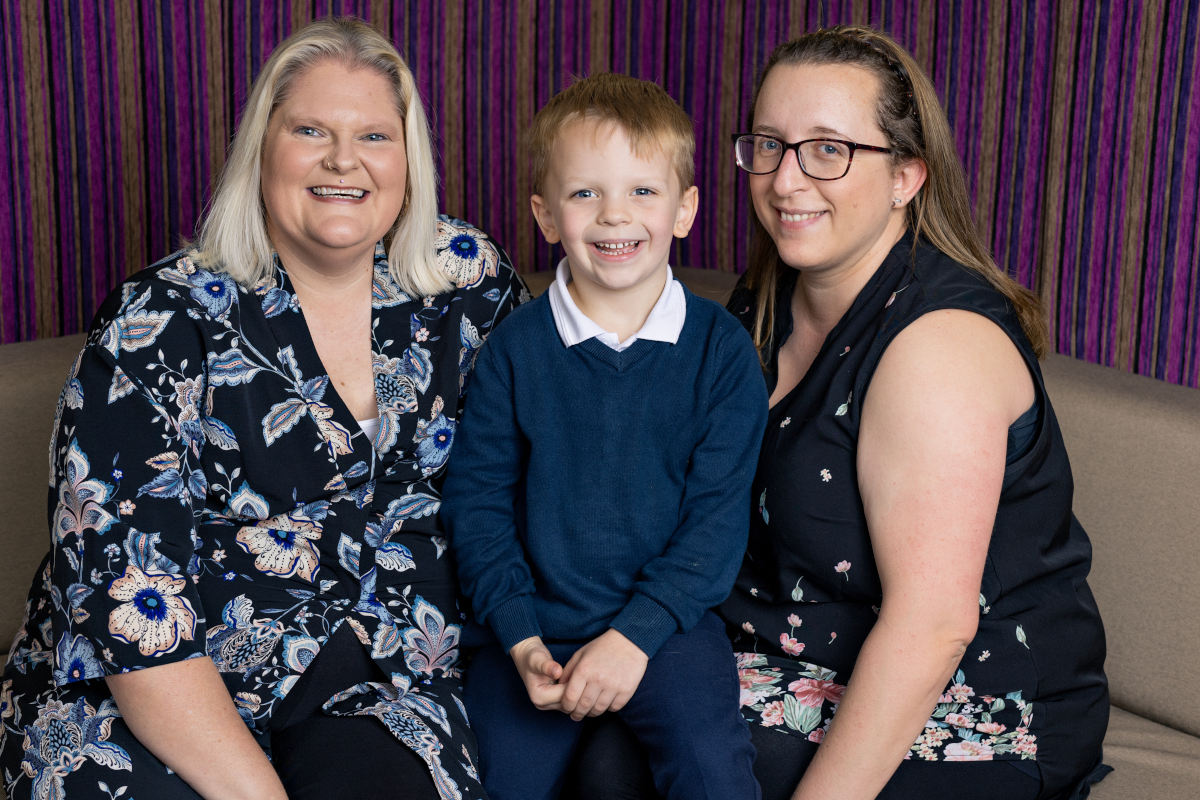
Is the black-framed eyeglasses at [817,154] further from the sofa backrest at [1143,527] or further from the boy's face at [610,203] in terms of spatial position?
the sofa backrest at [1143,527]

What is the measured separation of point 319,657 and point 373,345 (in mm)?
473

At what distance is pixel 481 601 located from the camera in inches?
66.8

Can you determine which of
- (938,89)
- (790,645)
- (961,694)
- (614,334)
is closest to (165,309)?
(614,334)

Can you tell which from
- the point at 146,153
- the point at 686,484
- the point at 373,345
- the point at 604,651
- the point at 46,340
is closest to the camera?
the point at 604,651

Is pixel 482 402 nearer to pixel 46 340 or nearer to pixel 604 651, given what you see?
pixel 604 651

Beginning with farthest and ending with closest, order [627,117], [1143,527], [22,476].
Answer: [22,476], [1143,527], [627,117]

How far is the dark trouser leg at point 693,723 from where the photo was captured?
1.53 meters

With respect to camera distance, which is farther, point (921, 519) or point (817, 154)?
point (817, 154)

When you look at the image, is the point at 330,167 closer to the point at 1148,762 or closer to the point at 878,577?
the point at 878,577

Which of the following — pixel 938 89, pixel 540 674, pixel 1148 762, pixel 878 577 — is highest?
pixel 938 89

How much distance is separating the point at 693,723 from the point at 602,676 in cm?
13

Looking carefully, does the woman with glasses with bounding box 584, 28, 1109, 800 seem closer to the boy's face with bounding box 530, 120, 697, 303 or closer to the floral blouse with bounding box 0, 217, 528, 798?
the boy's face with bounding box 530, 120, 697, 303

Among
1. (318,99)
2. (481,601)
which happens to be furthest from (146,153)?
(481,601)

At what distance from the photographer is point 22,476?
2146 mm
